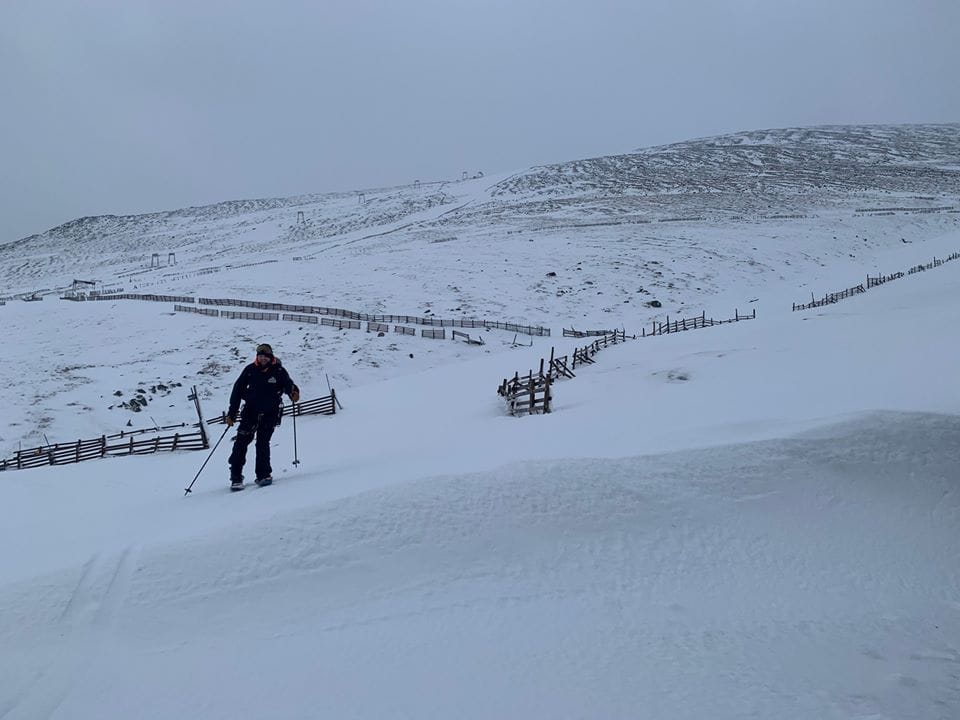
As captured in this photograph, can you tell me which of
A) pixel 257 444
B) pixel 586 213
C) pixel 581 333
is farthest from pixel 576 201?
pixel 257 444

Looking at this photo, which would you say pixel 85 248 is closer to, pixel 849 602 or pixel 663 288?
pixel 663 288

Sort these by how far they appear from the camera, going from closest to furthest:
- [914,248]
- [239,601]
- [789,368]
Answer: [239,601] → [789,368] → [914,248]

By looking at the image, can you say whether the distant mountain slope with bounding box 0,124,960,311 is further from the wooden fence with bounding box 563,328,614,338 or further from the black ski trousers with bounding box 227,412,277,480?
the black ski trousers with bounding box 227,412,277,480

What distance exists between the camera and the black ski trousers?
725cm

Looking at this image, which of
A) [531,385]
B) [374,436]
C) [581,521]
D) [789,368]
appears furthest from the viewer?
[531,385]

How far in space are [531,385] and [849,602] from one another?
9512mm

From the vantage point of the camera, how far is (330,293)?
131ft

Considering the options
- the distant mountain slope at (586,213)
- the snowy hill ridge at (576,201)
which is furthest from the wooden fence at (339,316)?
the snowy hill ridge at (576,201)

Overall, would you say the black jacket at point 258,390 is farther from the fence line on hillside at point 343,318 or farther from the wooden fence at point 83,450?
the fence line on hillside at point 343,318

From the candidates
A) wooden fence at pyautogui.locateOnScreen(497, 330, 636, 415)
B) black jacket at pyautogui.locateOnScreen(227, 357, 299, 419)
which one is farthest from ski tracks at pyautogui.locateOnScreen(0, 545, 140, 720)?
wooden fence at pyautogui.locateOnScreen(497, 330, 636, 415)

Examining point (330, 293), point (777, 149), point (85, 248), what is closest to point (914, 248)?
point (330, 293)

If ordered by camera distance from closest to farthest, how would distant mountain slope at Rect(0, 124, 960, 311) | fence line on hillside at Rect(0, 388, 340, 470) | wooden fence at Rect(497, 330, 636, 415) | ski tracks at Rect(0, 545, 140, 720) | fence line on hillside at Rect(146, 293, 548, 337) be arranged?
1. ski tracks at Rect(0, 545, 140, 720)
2. wooden fence at Rect(497, 330, 636, 415)
3. fence line on hillside at Rect(0, 388, 340, 470)
4. fence line on hillside at Rect(146, 293, 548, 337)
5. distant mountain slope at Rect(0, 124, 960, 311)

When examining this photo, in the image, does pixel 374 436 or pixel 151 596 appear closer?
pixel 151 596

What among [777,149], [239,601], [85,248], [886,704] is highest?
[777,149]
